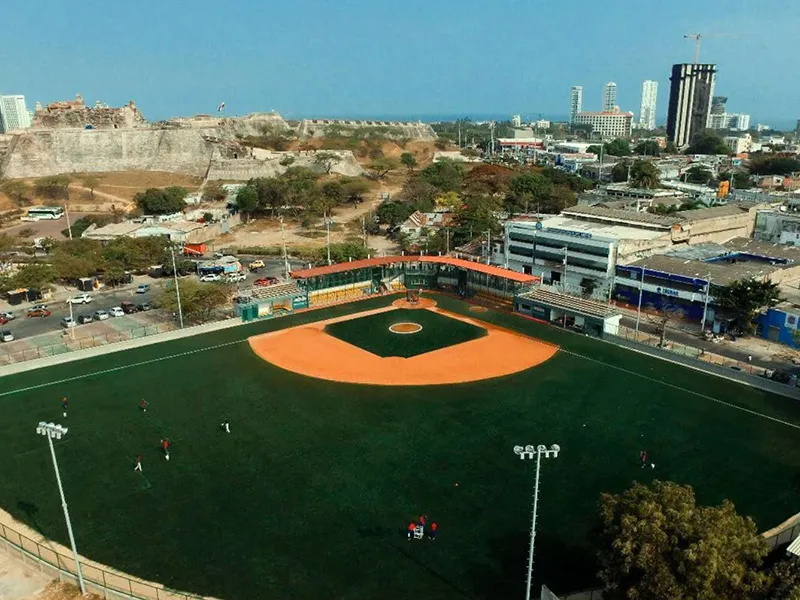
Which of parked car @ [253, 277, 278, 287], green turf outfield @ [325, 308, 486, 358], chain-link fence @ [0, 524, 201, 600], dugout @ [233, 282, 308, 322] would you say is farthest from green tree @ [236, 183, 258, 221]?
chain-link fence @ [0, 524, 201, 600]

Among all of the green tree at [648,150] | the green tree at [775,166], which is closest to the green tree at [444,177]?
the green tree at [775,166]

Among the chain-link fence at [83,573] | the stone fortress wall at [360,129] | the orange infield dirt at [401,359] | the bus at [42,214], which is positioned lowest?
the orange infield dirt at [401,359]

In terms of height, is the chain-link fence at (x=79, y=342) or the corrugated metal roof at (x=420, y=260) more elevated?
the corrugated metal roof at (x=420, y=260)

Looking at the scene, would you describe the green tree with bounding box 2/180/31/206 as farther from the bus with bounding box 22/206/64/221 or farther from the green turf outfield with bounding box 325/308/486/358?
the green turf outfield with bounding box 325/308/486/358

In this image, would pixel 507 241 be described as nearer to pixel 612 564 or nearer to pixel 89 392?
pixel 89 392

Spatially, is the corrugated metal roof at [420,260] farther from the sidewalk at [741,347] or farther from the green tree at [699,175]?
the green tree at [699,175]

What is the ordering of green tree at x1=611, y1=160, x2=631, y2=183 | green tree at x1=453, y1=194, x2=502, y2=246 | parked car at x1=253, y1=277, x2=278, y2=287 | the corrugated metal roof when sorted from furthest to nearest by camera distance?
green tree at x1=611, y1=160, x2=631, y2=183, green tree at x1=453, y1=194, x2=502, y2=246, parked car at x1=253, y1=277, x2=278, y2=287, the corrugated metal roof
